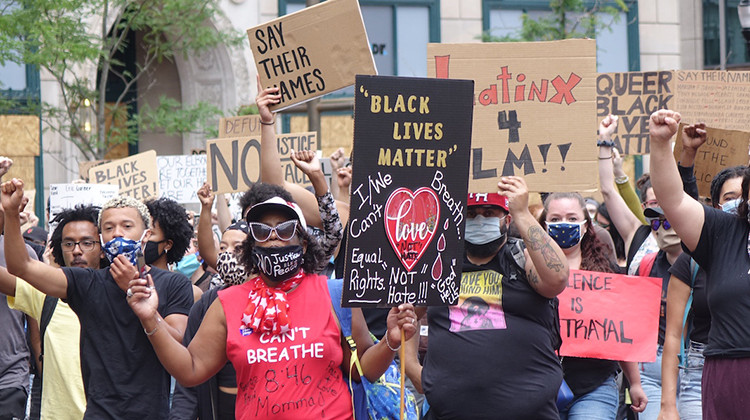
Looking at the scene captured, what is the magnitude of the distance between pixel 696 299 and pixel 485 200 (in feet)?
4.68

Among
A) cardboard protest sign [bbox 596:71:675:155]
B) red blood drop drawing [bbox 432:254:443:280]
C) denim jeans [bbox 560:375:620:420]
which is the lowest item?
denim jeans [bbox 560:375:620:420]

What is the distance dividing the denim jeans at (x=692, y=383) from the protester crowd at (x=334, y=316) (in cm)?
1

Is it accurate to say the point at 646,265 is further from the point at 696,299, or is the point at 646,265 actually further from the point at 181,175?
the point at 181,175

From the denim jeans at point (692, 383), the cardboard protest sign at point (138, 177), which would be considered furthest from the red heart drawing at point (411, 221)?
the cardboard protest sign at point (138, 177)

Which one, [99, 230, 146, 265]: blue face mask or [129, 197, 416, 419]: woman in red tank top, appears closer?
[129, 197, 416, 419]: woman in red tank top

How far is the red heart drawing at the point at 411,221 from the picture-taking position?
16.3 feet

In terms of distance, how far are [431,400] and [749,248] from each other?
1586 millimetres

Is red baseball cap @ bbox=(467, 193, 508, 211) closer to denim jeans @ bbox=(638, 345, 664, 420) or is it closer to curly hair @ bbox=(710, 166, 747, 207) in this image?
curly hair @ bbox=(710, 166, 747, 207)

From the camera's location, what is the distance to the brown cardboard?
60.0 feet

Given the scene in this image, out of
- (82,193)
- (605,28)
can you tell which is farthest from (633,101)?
(605,28)

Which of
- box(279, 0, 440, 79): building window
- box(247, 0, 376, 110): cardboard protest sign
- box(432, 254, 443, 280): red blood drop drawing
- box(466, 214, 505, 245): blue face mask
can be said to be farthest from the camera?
box(279, 0, 440, 79): building window

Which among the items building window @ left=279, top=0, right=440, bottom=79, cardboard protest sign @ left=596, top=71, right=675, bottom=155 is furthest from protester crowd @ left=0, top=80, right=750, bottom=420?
building window @ left=279, top=0, right=440, bottom=79

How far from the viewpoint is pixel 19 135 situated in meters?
18.5

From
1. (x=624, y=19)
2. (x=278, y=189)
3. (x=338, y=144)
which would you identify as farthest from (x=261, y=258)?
(x=624, y=19)
